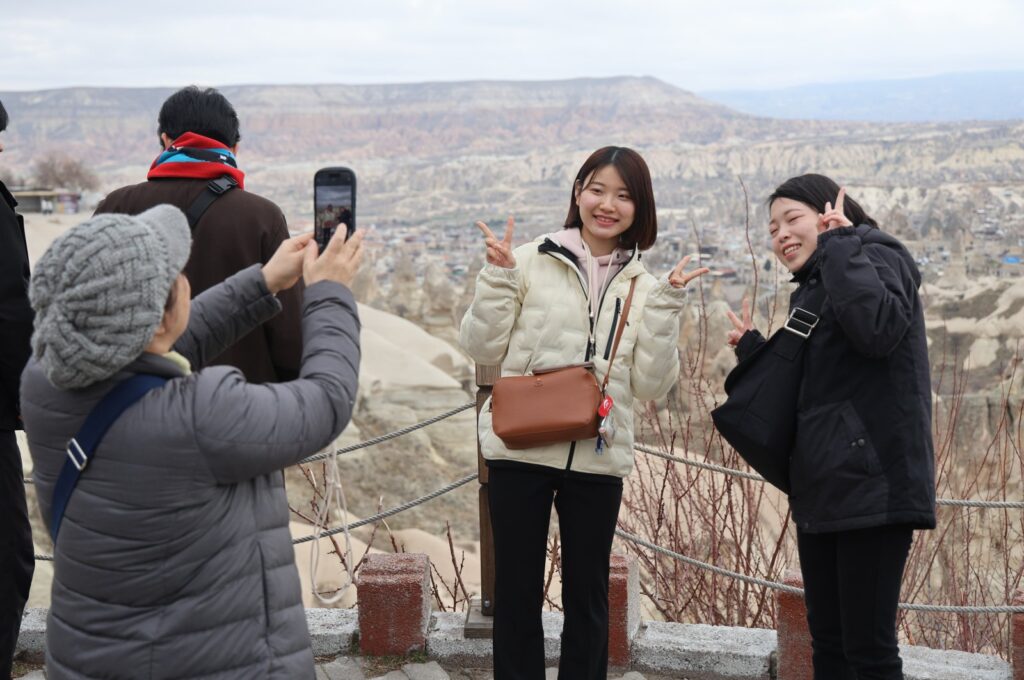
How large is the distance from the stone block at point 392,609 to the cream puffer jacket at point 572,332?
961 millimetres

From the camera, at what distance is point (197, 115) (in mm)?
3221

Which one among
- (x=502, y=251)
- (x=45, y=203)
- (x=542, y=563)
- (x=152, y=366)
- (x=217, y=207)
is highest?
(x=217, y=207)

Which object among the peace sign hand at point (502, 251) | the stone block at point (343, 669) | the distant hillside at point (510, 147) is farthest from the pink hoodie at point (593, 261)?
the distant hillside at point (510, 147)

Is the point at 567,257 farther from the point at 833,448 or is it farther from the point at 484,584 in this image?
the point at 484,584

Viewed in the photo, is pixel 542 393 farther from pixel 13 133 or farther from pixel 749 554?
pixel 13 133

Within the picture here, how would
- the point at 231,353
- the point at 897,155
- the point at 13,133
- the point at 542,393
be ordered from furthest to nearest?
the point at 13,133
the point at 897,155
the point at 231,353
the point at 542,393

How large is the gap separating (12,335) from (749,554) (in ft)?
10.2

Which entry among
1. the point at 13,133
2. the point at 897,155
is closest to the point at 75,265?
the point at 897,155

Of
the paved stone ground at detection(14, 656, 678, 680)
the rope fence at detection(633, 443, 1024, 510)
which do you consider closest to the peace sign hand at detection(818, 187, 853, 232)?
the rope fence at detection(633, 443, 1024, 510)

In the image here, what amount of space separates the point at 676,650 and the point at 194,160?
2.33 metres

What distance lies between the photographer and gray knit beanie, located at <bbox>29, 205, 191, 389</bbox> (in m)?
1.87

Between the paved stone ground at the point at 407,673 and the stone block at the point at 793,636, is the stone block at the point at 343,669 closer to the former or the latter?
the paved stone ground at the point at 407,673

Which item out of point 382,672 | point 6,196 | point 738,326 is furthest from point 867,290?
point 6,196

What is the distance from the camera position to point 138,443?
193cm
